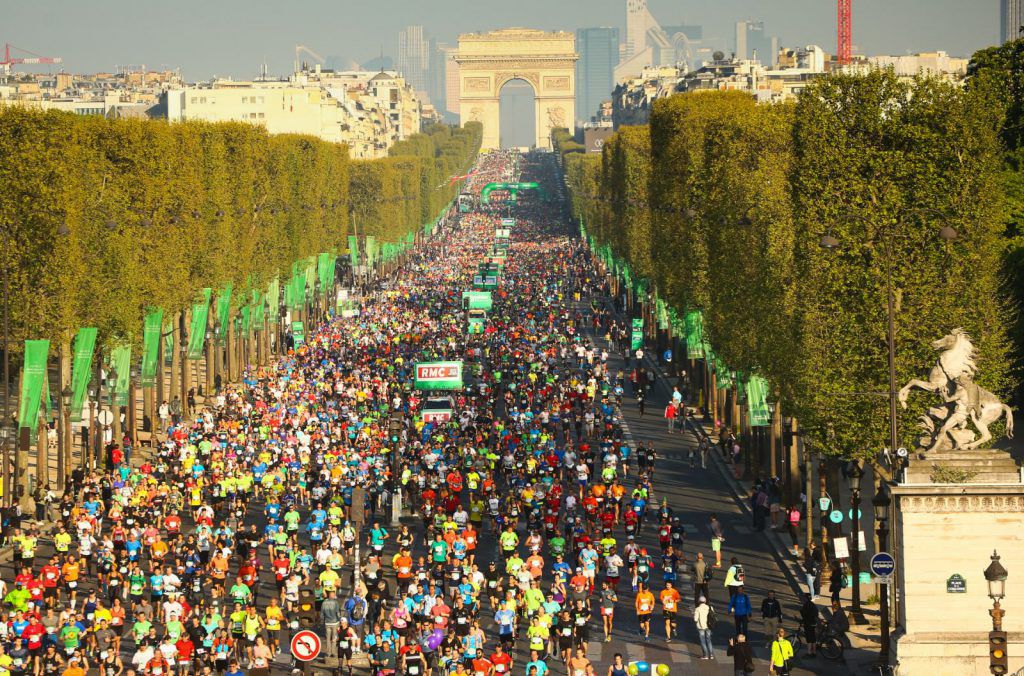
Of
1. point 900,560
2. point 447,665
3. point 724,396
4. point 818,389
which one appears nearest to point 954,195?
point 818,389

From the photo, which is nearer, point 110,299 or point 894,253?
point 894,253

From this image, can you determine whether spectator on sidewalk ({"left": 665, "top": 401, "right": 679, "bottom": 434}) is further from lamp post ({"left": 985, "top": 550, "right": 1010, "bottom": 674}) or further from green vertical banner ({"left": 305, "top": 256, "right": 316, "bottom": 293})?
green vertical banner ({"left": 305, "top": 256, "right": 316, "bottom": 293})

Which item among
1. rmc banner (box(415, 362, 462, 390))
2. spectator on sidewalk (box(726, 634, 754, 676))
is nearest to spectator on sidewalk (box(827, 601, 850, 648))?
spectator on sidewalk (box(726, 634, 754, 676))

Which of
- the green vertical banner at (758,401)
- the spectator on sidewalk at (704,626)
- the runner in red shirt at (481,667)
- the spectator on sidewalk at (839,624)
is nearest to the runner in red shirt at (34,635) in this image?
the runner in red shirt at (481,667)

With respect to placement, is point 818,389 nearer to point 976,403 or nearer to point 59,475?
point 976,403

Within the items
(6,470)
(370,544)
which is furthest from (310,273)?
(370,544)
